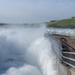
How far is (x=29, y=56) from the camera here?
29.0 meters

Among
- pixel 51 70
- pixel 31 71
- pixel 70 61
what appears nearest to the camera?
pixel 70 61

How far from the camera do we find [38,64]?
2316 centimetres

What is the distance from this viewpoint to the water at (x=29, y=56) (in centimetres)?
1952

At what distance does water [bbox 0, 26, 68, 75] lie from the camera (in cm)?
1952

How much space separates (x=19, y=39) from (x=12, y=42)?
2288 mm

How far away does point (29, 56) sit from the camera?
28969mm

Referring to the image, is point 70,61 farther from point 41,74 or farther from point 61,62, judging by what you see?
point 41,74

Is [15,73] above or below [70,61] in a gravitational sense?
below

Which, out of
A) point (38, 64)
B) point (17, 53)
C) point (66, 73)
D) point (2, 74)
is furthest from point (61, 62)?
point (17, 53)

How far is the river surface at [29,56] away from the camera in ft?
64.0

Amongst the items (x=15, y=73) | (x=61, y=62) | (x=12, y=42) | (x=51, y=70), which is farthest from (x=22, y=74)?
(x=12, y=42)

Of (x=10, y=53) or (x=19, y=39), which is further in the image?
(x=19, y=39)

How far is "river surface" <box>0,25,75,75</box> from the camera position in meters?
19.5

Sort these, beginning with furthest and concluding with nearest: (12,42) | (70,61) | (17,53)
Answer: (12,42)
(17,53)
(70,61)
